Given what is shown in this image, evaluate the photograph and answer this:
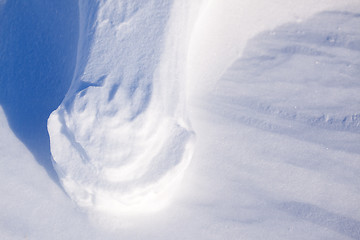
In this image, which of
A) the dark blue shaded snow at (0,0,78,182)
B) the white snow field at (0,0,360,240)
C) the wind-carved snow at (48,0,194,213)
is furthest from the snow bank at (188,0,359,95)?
the dark blue shaded snow at (0,0,78,182)

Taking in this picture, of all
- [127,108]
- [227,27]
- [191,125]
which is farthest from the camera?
[227,27]

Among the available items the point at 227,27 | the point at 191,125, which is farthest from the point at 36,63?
the point at 227,27

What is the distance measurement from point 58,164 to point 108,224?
0.48 m

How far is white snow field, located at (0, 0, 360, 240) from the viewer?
152 cm

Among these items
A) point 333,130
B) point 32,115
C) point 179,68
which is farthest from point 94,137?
point 333,130

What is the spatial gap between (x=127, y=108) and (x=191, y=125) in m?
0.47

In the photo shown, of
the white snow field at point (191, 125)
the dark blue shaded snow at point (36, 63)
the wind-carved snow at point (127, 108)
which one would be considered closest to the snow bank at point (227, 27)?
the white snow field at point (191, 125)

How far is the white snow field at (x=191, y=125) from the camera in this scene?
152cm

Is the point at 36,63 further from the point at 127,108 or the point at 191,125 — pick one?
the point at 191,125

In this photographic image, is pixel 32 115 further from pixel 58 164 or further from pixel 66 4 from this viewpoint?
pixel 66 4

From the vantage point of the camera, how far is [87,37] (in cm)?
165

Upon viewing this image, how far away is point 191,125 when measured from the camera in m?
1.80

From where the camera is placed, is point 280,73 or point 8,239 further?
point 280,73

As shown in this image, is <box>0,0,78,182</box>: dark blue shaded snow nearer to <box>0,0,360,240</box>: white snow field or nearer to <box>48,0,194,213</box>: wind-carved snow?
<box>0,0,360,240</box>: white snow field
